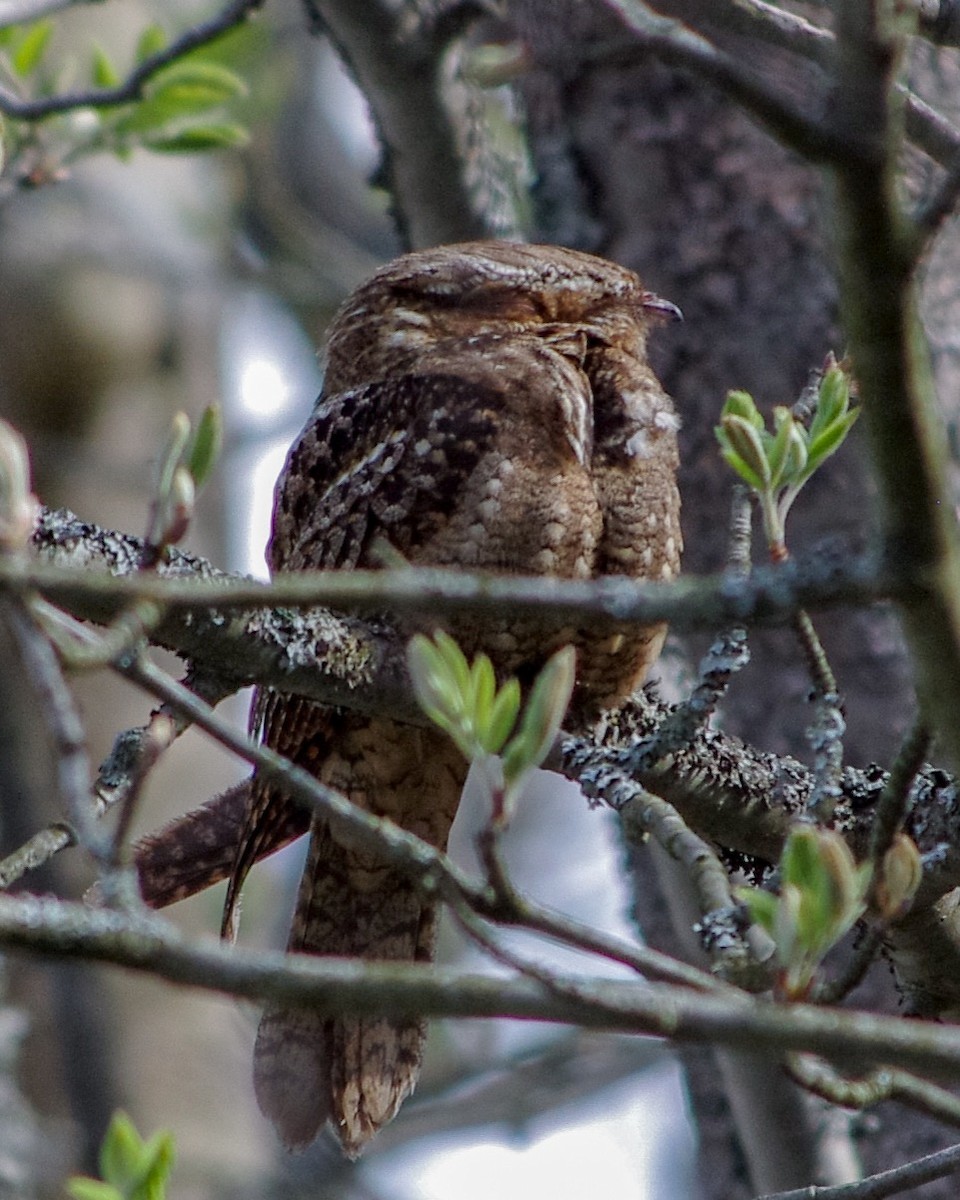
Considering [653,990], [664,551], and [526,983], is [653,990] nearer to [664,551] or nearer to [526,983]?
[526,983]

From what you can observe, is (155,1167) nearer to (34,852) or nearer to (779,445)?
(34,852)

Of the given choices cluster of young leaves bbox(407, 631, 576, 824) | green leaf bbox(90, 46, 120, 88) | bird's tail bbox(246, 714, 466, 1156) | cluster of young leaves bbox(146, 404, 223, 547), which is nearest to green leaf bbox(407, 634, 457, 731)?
cluster of young leaves bbox(407, 631, 576, 824)

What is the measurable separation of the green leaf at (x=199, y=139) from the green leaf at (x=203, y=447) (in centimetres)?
212

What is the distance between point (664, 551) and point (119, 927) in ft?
5.79

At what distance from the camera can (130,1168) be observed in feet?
5.27

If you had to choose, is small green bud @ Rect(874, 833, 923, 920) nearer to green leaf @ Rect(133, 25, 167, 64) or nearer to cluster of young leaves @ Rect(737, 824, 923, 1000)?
cluster of young leaves @ Rect(737, 824, 923, 1000)

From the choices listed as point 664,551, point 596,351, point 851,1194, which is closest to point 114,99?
point 596,351

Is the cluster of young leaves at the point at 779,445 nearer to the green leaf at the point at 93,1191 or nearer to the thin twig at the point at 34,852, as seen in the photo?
the thin twig at the point at 34,852

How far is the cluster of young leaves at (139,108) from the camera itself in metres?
3.44

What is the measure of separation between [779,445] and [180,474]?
28.7 inches

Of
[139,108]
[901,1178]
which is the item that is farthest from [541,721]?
[139,108]

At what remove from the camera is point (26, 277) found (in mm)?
5645

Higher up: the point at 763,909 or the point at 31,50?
the point at 31,50

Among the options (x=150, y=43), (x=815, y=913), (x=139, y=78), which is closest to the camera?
(x=815, y=913)
